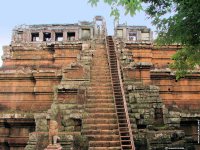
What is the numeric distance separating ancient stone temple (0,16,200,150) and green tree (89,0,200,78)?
91.6 inches

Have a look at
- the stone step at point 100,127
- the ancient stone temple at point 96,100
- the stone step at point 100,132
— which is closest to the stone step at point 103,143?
the ancient stone temple at point 96,100

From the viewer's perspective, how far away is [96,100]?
13.9 m

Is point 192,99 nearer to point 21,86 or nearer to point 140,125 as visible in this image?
point 140,125

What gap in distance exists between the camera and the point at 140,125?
12.6 metres

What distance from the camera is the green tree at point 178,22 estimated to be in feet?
30.5

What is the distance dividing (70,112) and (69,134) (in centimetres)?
130

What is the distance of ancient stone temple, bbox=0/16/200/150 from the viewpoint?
11.8 m

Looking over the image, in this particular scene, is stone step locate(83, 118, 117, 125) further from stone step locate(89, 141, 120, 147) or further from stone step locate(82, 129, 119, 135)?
stone step locate(89, 141, 120, 147)

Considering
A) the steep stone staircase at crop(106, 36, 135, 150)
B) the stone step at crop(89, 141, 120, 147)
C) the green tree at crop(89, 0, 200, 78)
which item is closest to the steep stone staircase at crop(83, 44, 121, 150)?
the stone step at crop(89, 141, 120, 147)

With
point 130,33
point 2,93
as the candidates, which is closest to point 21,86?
point 2,93

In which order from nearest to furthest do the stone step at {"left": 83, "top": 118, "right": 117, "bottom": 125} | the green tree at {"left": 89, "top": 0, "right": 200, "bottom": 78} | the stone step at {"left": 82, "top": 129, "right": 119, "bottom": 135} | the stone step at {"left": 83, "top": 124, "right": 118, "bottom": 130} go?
the green tree at {"left": 89, "top": 0, "right": 200, "bottom": 78} → the stone step at {"left": 82, "top": 129, "right": 119, "bottom": 135} → the stone step at {"left": 83, "top": 124, "right": 118, "bottom": 130} → the stone step at {"left": 83, "top": 118, "right": 117, "bottom": 125}

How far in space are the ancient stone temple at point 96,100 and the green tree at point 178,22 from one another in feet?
7.63

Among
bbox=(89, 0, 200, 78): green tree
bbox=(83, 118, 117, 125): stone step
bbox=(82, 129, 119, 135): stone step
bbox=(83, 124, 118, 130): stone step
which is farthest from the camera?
bbox=(83, 118, 117, 125): stone step

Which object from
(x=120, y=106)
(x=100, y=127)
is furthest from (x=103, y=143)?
(x=120, y=106)
